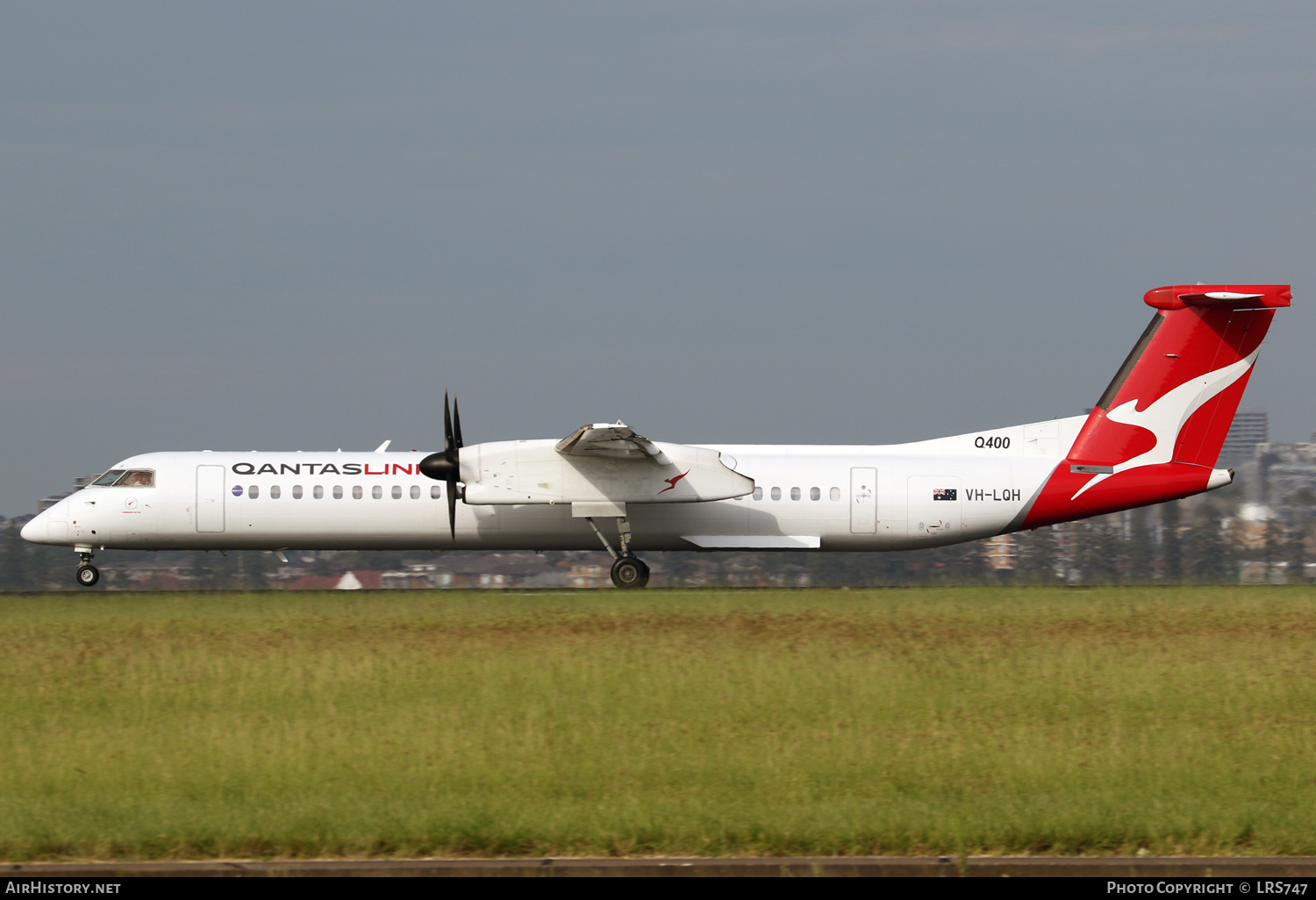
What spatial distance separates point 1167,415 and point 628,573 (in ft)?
38.2

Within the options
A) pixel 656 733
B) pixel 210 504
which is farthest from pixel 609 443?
pixel 656 733

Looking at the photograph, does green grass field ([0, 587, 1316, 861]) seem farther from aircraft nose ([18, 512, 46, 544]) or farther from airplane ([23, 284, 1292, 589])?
aircraft nose ([18, 512, 46, 544])

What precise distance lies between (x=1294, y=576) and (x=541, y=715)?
36726mm

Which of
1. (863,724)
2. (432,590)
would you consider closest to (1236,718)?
(863,724)

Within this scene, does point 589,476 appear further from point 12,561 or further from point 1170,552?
point 12,561

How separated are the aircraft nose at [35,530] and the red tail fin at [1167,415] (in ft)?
68.0

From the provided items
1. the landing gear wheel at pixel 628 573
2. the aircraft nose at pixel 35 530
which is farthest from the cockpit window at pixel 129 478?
the landing gear wheel at pixel 628 573

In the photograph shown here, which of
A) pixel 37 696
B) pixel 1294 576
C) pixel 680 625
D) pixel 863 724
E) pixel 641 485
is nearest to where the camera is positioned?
pixel 863 724

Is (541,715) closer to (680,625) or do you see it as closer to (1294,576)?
(680,625)

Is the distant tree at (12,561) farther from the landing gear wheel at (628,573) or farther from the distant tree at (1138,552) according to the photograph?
the distant tree at (1138,552)

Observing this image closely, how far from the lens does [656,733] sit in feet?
41.8

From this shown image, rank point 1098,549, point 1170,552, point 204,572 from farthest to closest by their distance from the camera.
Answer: point 1098,549 < point 1170,552 < point 204,572

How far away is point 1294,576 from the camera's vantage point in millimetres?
43062

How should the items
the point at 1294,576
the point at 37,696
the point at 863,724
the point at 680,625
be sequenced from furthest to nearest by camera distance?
the point at 1294,576 → the point at 680,625 → the point at 37,696 → the point at 863,724
